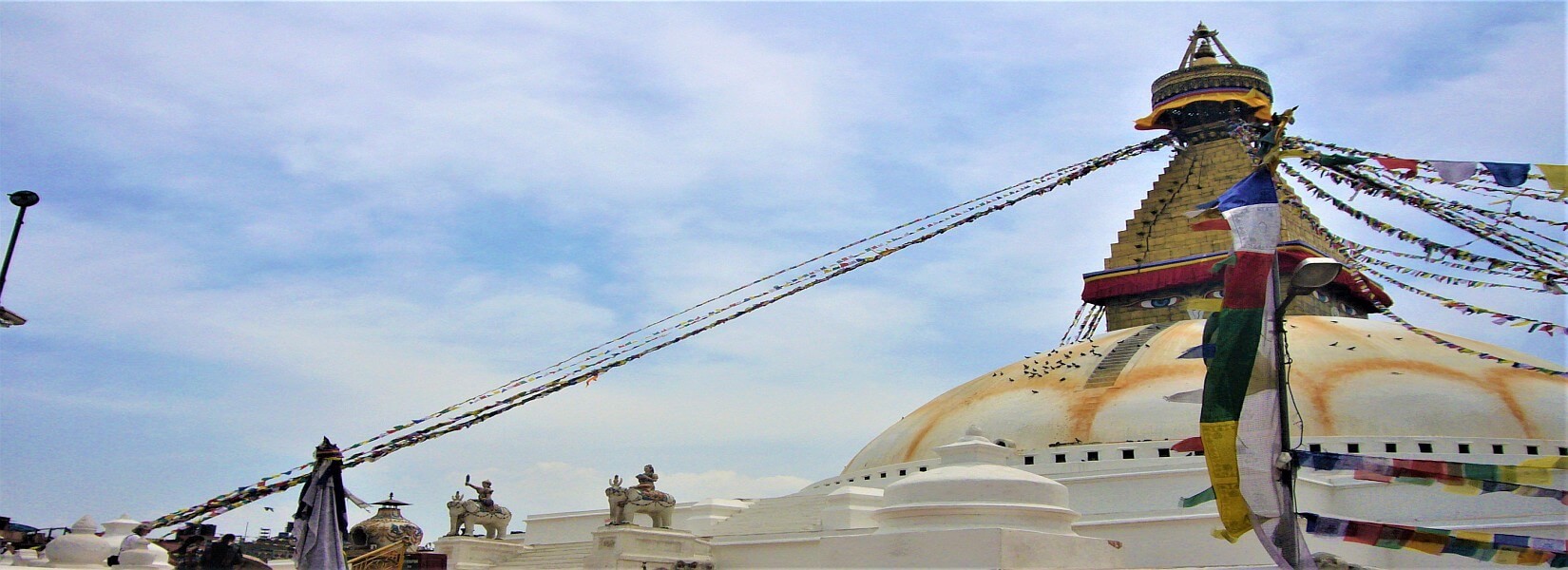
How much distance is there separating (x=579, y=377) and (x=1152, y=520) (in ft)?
26.3

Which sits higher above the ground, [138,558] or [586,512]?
[586,512]

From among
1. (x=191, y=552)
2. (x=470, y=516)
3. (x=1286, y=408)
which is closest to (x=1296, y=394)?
(x=1286, y=408)

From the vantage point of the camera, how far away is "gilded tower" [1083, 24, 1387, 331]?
28602 mm

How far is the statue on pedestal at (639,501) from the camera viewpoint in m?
21.3

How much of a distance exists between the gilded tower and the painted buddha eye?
0.02 metres

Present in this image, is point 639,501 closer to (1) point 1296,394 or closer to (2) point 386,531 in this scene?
(2) point 386,531

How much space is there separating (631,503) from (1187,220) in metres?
13.2

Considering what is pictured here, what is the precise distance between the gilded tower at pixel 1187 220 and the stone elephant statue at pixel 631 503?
1192 cm

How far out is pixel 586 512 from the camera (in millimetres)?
26109

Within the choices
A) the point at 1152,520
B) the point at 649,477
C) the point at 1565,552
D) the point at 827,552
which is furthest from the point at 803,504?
the point at 1565,552

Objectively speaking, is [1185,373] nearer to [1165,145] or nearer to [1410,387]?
[1410,387]

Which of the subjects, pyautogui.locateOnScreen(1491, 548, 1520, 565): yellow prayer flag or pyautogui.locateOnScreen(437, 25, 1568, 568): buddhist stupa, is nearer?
pyautogui.locateOnScreen(1491, 548, 1520, 565): yellow prayer flag

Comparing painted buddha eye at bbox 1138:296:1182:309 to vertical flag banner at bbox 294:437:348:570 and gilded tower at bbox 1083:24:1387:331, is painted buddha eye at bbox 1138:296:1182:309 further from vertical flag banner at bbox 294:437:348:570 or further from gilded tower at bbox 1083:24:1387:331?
vertical flag banner at bbox 294:437:348:570

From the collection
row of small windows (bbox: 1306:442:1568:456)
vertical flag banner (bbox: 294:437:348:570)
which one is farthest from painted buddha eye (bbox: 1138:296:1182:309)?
vertical flag banner (bbox: 294:437:348:570)
